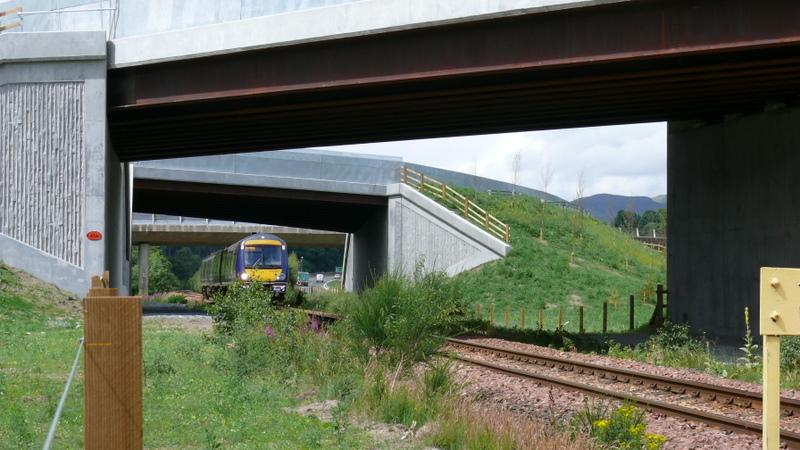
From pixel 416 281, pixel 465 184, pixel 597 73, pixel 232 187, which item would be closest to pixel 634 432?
pixel 416 281

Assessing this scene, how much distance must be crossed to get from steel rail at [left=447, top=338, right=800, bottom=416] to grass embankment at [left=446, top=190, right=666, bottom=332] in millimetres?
13034

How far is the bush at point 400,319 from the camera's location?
1251 centimetres

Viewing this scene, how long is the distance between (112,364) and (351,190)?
39166 mm

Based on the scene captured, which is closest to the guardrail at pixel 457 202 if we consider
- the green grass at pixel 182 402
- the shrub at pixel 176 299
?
the shrub at pixel 176 299

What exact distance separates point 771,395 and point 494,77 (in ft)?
53.1

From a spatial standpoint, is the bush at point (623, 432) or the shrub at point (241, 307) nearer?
the bush at point (623, 432)

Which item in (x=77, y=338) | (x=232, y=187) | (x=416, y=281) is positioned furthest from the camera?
(x=232, y=187)

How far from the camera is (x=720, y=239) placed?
79.0 feet

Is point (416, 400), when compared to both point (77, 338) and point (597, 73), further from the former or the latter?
point (597, 73)

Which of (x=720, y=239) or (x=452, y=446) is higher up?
(x=720, y=239)

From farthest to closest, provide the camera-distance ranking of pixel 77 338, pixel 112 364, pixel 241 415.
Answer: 1. pixel 77 338
2. pixel 241 415
3. pixel 112 364

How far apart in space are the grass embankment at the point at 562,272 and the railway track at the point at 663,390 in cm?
1350

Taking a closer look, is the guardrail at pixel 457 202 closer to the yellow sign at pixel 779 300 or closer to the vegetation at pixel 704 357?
the vegetation at pixel 704 357

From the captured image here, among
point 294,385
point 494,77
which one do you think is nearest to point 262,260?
point 494,77
